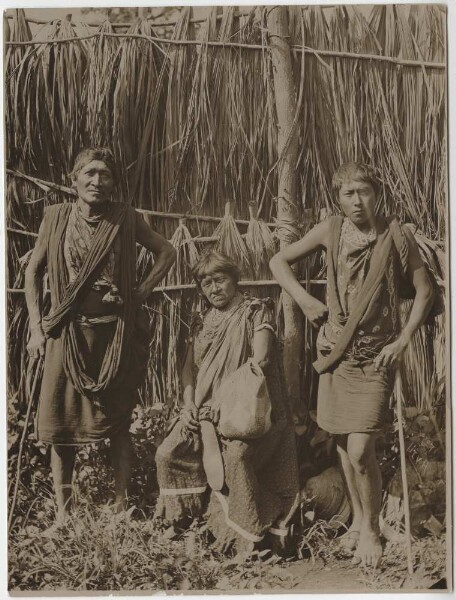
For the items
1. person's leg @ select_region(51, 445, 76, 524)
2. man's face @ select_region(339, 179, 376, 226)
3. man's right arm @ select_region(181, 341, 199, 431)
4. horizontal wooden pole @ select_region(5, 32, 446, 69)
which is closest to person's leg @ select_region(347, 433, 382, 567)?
man's right arm @ select_region(181, 341, 199, 431)

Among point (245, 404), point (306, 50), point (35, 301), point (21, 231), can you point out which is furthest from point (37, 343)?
point (306, 50)

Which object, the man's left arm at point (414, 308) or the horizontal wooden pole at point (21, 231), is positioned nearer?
the man's left arm at point (414, 308)

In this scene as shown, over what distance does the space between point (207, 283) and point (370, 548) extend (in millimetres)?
1477

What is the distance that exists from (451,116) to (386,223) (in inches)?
24.1

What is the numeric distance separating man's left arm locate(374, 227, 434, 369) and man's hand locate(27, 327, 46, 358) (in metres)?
1.58

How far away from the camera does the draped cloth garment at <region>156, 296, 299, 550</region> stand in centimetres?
413

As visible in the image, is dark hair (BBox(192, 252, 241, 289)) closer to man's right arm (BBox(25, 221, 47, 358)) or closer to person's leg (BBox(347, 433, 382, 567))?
man's right arm (BBox(25, 221, 47, 358))

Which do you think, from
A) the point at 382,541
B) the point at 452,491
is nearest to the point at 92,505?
the point at 382,541

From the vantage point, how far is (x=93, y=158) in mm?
4141

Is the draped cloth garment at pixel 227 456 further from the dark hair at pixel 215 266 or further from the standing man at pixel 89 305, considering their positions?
the standing man at pixel 89 305

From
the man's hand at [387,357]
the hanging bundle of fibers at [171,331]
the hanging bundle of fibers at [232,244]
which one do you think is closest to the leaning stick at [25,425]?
the hanging bundle of fibers at [171,331]

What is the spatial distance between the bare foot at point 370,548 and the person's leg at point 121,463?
1.15m

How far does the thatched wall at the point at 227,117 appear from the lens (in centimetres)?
418

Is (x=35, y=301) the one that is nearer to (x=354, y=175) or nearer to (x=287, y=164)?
(x=287, y=164)
